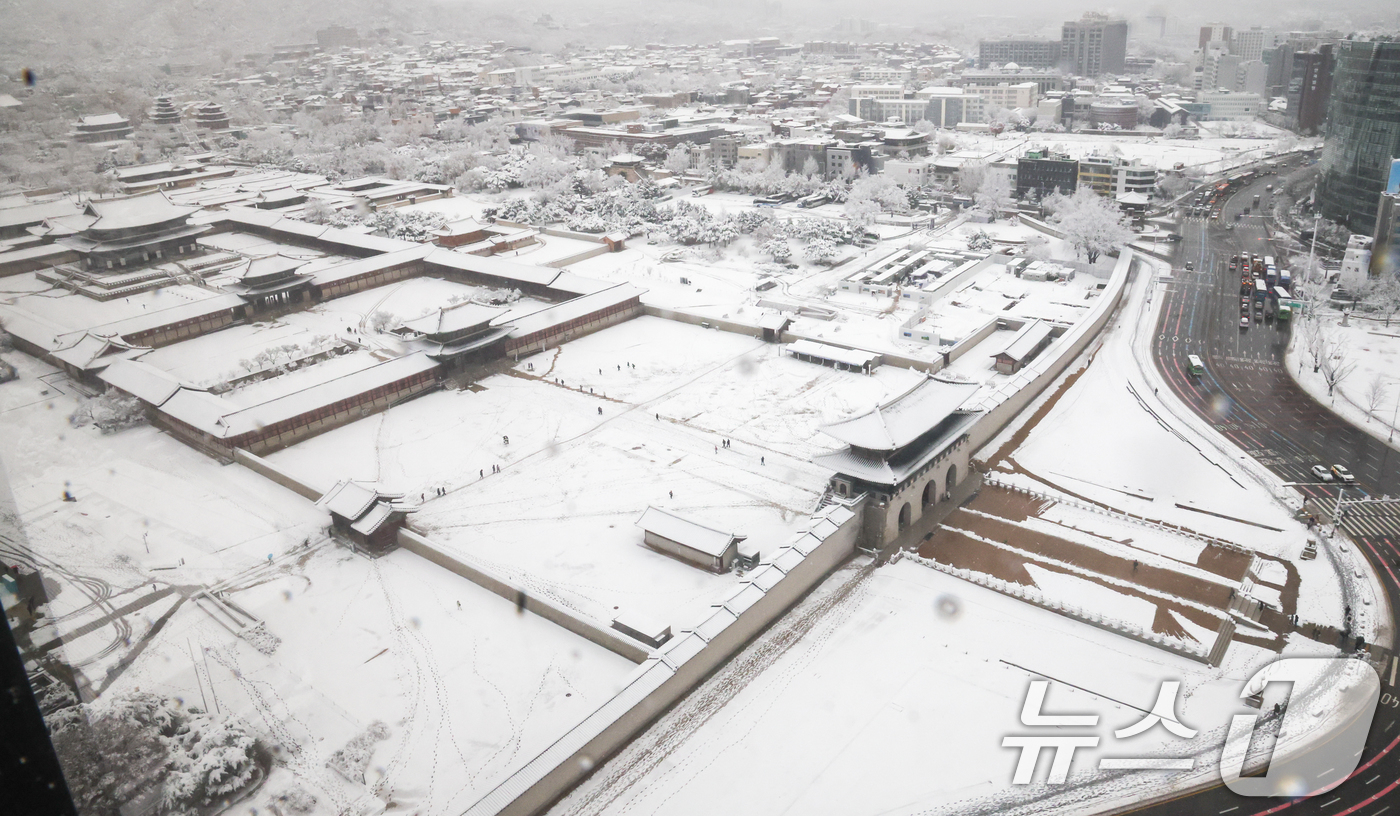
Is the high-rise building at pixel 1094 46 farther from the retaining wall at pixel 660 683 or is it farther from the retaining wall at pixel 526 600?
the retaining wall at pixel 526 600

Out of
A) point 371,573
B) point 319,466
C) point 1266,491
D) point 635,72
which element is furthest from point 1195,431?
point 635,72

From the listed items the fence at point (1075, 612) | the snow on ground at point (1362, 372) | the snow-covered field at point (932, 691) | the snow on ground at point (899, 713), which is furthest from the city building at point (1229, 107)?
the snow on ground at point (899, 713)

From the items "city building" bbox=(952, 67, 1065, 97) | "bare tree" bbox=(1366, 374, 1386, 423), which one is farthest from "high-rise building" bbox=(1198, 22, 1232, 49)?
"bare tree" bbox=(1366, 374, 1386, 423)

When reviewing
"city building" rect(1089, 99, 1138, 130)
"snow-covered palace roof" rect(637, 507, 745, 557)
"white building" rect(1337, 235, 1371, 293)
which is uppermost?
"city building" rect(1089, 99, 1138, 130)

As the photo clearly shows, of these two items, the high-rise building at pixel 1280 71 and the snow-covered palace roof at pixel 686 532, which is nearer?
the snow-covered palace roof at pixel 686 532

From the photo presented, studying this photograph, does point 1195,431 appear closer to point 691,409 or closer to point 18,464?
point 691,409

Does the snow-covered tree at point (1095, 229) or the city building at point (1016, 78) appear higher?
the city building at point (1016, 78)

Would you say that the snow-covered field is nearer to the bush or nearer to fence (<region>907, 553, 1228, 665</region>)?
fence (<region>907, 553, 1228, 665</region>)

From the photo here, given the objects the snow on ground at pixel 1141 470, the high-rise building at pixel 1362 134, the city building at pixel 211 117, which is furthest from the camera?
the city building at pixel 211 117
